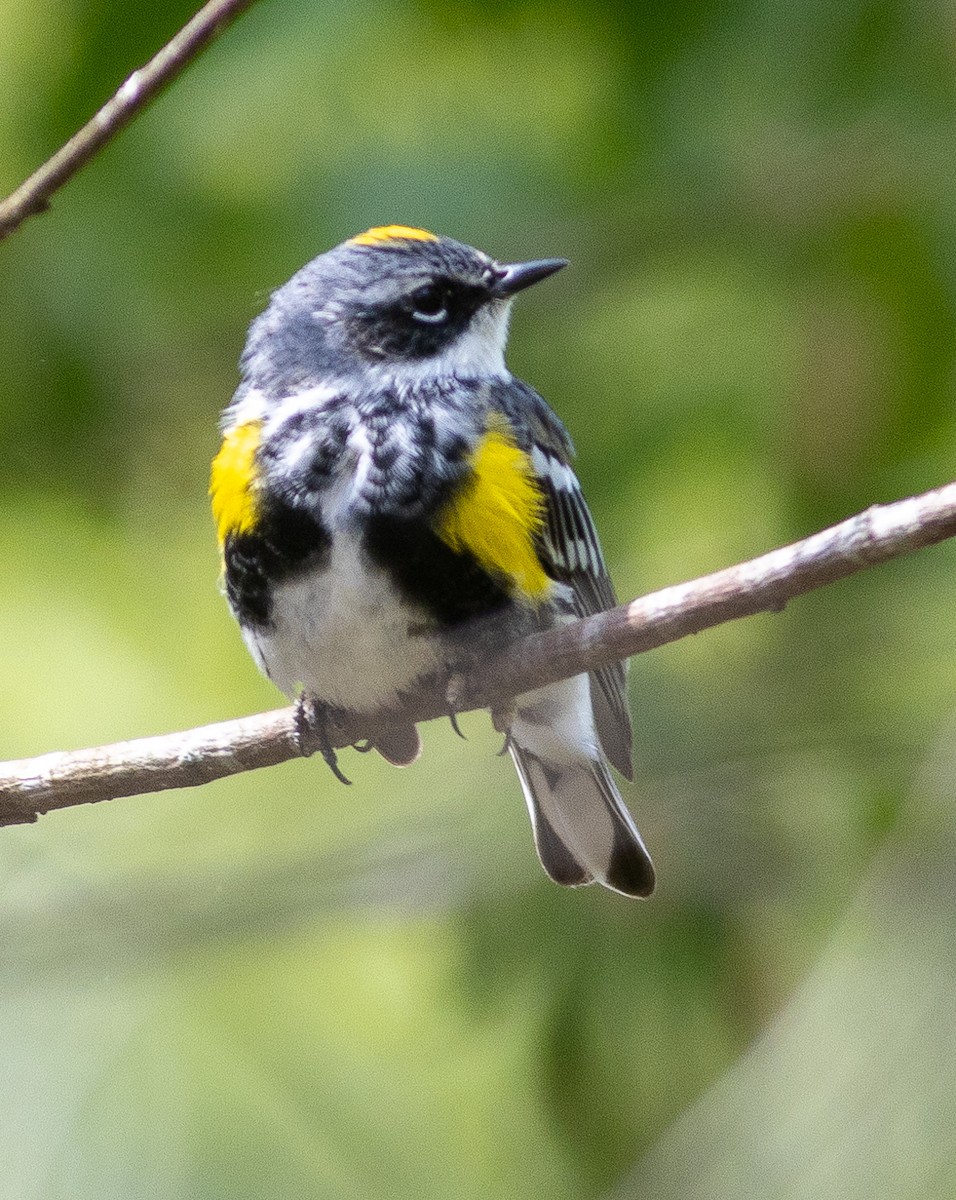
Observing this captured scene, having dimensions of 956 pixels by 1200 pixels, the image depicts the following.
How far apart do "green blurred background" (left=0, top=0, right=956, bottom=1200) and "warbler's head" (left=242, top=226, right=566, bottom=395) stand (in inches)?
11.5

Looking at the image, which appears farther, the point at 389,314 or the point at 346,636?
the point at 389,314

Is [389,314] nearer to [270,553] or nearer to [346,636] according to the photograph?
[270,553]

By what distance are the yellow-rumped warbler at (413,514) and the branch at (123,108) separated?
1.02 m

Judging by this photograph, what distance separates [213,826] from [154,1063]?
899mm

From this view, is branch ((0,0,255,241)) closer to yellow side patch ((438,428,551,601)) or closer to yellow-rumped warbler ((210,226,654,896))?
yellow-rumped warbler ((210,226,654,896))

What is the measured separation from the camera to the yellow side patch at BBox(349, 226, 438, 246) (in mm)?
4078

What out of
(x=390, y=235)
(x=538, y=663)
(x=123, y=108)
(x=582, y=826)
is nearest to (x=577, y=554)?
(x=582, y=826)

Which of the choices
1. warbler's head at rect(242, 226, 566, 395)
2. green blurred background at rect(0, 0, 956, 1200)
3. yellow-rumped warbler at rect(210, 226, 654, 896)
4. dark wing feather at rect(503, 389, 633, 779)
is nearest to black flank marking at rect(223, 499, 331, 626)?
yellow-rumped warbler at rect(210, 226, 654, 896)

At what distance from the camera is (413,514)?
3357 mm

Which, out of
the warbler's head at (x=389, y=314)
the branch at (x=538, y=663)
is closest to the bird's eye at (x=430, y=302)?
the warbler's head at (x=389, y=314)

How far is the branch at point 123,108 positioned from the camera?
88.9 inches

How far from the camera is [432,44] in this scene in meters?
4.25

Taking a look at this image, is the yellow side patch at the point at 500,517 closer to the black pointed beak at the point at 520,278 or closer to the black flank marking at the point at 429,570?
the black flank marking at the point at 429,570

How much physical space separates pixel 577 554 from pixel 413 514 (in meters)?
0.66
